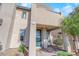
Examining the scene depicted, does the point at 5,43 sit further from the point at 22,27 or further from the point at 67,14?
the point at 67,14

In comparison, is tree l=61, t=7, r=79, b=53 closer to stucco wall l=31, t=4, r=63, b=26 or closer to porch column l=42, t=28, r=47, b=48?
stucco wall l=31, t=4, r=63, b=26

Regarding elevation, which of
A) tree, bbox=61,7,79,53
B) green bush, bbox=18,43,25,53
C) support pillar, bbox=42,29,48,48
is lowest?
green bush, bbox=18,43,25,53

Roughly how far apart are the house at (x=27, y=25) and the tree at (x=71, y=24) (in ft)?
0.34

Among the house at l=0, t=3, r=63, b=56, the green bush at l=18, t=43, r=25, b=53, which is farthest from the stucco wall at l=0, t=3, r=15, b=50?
the green bush at l=18, t=43, r=25, b=53

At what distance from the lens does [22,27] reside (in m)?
2.82

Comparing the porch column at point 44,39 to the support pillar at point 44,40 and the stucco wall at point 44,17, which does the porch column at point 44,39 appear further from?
the stucco wall at point 44,17

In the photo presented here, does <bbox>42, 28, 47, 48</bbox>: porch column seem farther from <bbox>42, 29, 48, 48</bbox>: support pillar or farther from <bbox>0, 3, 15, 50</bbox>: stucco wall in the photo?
<bbox>0, 3, 15, 50</bbox>: stucco wall

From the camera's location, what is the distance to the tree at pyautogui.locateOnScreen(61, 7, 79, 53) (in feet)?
9.26

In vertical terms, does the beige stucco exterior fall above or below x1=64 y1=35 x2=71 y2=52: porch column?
above

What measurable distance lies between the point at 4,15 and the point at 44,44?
85 centimetres

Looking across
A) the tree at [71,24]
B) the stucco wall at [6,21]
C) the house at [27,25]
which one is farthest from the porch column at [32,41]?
the tree at [71,24]

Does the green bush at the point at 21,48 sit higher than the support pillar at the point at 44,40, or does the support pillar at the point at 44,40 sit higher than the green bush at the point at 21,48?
the support pillar at the point at 44,40

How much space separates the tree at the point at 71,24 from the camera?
9.26ft

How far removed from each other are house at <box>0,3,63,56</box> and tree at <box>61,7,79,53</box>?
0.10m
